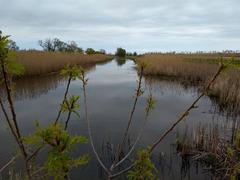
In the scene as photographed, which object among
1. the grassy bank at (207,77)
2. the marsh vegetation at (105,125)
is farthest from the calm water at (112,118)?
the grassy bank at (207,77)

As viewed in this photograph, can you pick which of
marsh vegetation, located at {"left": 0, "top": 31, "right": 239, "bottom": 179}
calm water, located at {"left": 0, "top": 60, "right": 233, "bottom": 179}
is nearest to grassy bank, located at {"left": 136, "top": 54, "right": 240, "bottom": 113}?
marsh vegetation, located at {"left": 0, "top": 31, "right": 239, "bottom": 179}

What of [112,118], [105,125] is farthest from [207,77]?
[105,125]

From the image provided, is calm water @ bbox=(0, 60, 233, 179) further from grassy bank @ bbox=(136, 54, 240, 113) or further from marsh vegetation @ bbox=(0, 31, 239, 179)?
grassy bank @ bbox=(136, 54, 240, 113)

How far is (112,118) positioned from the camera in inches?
268

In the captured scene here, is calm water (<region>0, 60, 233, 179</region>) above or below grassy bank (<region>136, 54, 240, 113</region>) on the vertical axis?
below

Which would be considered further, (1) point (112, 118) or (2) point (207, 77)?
(2) point (207, 77)

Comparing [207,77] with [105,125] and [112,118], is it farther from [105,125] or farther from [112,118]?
[105,125]

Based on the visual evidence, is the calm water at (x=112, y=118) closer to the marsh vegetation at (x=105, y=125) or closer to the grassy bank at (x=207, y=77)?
the marsh vegetation at (x=105, y=125)

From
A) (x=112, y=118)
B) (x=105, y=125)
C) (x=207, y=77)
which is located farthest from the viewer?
(x=207, y=77)

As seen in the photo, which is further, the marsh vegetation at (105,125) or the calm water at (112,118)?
the calm water at (112,118)

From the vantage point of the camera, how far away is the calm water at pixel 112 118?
415 cm

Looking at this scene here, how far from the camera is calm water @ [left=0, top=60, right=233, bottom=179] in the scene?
4.15 meters

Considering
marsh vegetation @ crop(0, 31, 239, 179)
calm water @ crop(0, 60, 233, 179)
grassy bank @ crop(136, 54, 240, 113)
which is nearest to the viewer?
marsh vegetation @ crop(0, 31, 239, 179)

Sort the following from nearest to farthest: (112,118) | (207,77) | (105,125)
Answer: (105,125), (112,118), (207,77)
